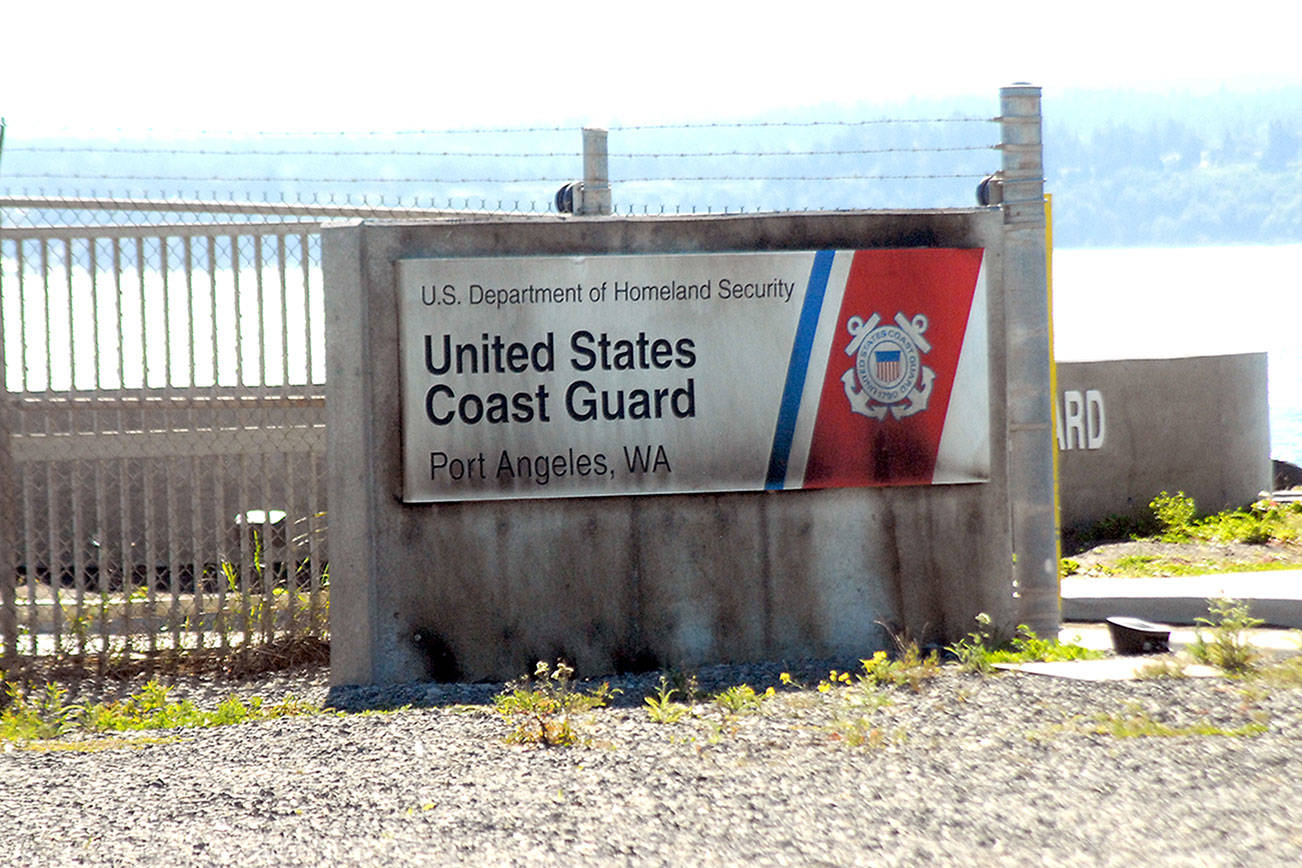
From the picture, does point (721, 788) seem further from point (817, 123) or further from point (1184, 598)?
point (1184, 598)

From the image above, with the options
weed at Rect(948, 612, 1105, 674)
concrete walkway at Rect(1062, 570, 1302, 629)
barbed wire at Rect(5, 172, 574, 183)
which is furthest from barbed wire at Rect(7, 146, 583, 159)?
concrete walkway at Rect(1062, 570, 1302, 629)

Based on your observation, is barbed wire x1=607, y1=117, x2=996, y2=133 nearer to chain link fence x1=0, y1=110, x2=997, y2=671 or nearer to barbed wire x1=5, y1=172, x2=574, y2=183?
chain link fence x1=0, y1=110, x2=997, y2=671

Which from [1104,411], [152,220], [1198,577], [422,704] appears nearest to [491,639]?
[422,704]

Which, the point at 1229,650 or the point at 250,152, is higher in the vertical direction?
the point at 250,152

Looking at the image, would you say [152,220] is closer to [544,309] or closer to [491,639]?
[544,309]

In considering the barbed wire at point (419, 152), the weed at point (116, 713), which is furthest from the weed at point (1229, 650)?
the weed at point (116, 713)

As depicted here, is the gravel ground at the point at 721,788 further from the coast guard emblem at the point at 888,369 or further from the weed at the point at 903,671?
the coast guard emblem at the point at 888,369

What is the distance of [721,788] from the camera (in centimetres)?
479

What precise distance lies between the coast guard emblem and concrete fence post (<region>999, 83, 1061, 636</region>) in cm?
53

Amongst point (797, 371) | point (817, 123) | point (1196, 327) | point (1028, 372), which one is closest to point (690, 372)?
point (797, 371)

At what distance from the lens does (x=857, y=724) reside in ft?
17.7

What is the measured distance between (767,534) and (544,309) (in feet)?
5.01

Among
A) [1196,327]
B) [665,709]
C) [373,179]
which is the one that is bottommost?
[665,709]

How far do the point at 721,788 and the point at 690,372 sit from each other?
8.94 ft
